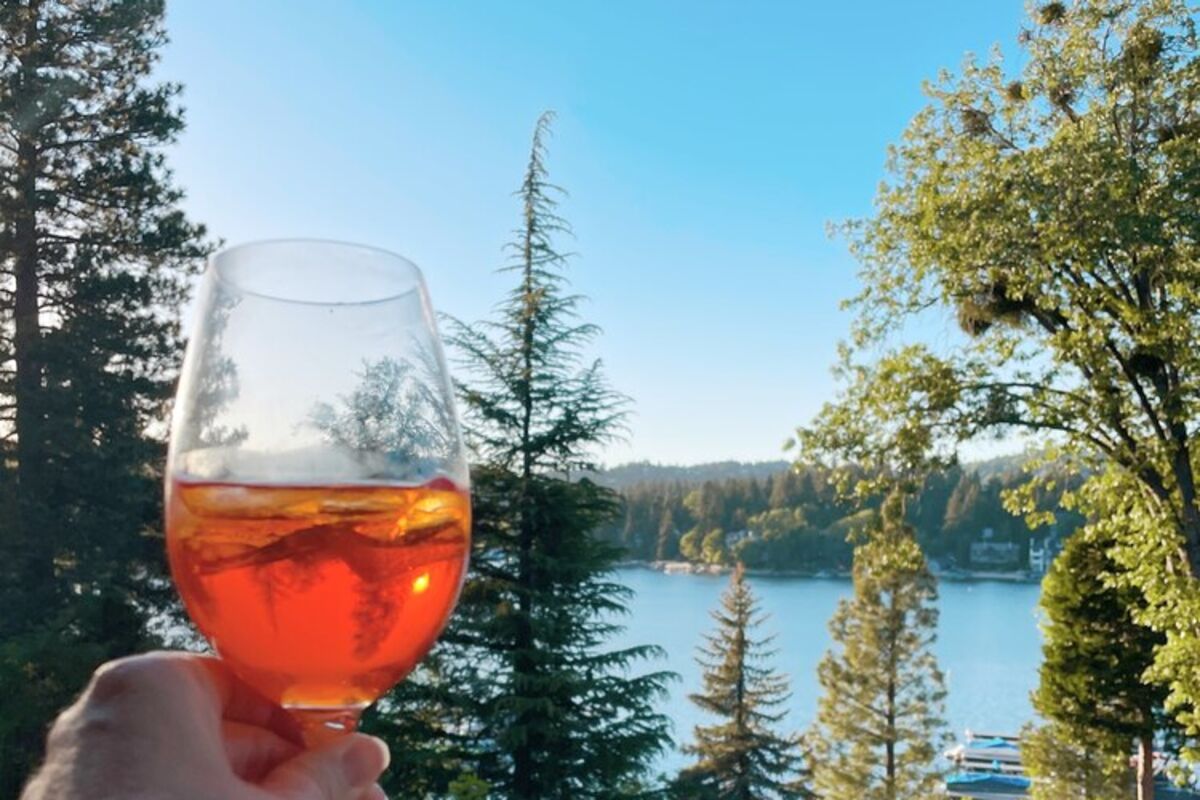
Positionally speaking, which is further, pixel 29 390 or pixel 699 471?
pixel 699 471

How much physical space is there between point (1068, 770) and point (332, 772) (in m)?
15.6

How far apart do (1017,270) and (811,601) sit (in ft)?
101

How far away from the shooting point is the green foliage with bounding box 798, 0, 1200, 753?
27.8ft

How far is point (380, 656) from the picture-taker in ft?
2.65

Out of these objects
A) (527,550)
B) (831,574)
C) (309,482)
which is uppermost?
(309,482)

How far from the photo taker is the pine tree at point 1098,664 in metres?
12.6

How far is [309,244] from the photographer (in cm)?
84

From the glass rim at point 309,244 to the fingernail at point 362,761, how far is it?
1.06 feet

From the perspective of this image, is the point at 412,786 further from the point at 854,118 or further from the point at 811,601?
the point at 811,601

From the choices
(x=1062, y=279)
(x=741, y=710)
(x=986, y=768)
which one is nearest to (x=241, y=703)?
(x=1062, y=279)

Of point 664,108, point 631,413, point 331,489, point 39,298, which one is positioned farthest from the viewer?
point 664,108

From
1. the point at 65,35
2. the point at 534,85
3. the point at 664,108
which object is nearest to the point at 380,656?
the point at 65,35

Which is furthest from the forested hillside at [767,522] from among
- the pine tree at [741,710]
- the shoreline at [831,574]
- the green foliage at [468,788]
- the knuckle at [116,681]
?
the knuckle at [116,681]

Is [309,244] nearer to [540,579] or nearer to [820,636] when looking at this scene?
[540,579]
